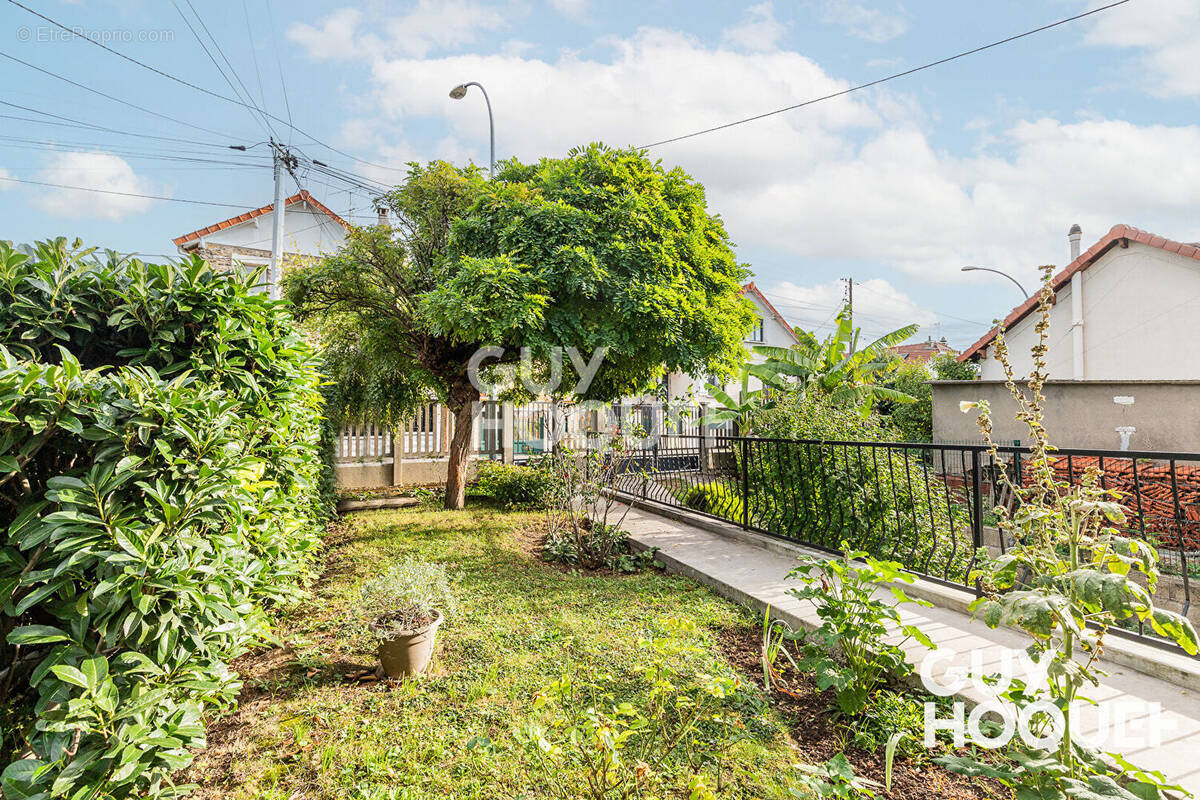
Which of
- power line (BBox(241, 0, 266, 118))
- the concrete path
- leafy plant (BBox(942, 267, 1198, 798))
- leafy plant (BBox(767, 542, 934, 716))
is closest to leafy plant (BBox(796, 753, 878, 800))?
leafy plant (BBox(942, 267, 1198, 798))

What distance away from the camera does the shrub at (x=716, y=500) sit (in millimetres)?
7559

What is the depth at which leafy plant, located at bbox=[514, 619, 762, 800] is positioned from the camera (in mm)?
1970

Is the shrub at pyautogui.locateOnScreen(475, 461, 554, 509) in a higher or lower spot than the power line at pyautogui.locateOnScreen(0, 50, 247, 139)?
lower

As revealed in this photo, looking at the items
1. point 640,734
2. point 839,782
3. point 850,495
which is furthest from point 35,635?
point 850,495

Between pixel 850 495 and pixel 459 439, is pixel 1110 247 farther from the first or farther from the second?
pixel 459 439

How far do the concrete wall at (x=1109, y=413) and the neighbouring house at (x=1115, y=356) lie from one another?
0.01 meters

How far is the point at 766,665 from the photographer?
9.96 ft

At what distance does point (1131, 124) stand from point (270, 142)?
19.2m

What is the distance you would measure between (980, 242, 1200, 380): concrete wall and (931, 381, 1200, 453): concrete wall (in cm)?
368

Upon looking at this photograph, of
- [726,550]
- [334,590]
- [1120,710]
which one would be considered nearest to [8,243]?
[334,590]

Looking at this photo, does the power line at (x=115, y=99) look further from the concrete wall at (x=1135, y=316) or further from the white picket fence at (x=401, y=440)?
the concrete wall at (x=1135, y=316)

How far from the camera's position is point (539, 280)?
20.6ft

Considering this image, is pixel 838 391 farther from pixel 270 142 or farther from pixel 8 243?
pixel 270 142

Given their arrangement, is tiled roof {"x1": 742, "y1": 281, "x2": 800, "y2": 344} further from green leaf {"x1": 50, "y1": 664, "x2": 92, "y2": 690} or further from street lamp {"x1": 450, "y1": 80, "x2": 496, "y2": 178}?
green leaf {"x1": 50, "y1": 664, "x2": 92, "y2": 690}
